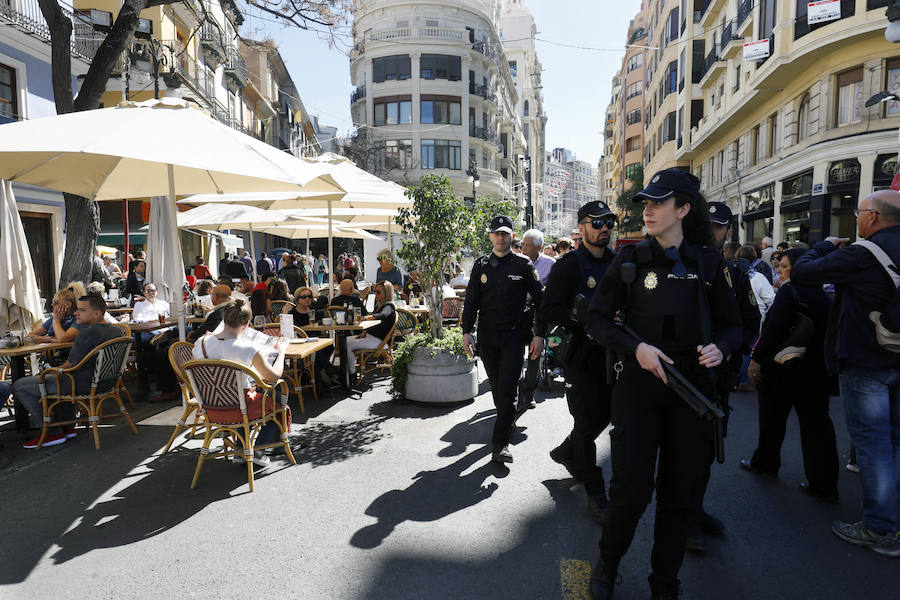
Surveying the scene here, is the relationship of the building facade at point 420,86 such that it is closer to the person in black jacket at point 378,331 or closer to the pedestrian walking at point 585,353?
the person in black jacket at point 378,331

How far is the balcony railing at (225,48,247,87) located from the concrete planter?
28818mm

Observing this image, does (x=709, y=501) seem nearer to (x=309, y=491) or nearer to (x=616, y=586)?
(x=616, y=586)

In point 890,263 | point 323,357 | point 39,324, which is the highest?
point 890,263

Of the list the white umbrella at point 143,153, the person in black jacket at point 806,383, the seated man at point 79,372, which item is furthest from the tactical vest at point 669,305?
the seated man at point 79,372

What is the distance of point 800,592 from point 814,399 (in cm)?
150

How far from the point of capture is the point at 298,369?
6.63 metres

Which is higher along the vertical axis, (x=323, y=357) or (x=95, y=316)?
(x=95, y=316)

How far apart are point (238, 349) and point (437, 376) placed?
2657 millimetres

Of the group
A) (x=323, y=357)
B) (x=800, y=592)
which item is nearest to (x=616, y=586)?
(x=800, y=592)

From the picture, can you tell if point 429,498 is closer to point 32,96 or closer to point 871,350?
point 871,350

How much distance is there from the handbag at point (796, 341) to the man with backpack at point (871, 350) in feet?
1.28

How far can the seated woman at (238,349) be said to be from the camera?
4.19 metres

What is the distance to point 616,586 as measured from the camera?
288 centimetres

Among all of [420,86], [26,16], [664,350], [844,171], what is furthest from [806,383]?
[420,86]
